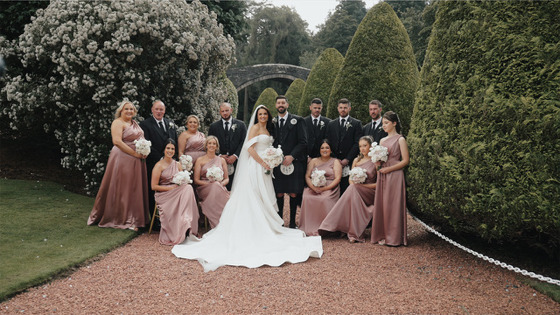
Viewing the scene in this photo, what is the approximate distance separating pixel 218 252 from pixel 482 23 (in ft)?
13.2

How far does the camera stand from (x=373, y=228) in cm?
584

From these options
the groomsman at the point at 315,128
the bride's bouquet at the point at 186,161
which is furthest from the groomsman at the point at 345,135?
the bride's bouquet at the point at 186,161

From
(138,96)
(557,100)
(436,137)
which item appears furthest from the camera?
(138,96)

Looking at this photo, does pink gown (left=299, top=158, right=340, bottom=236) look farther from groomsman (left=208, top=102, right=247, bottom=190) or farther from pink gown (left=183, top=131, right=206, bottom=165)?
pink gown (left=183, top=131, right=206, bottom=165)

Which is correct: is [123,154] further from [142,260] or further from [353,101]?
[353,101]

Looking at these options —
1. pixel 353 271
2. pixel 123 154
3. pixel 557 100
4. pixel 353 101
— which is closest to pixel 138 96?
pixel 123 154

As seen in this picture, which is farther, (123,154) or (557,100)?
(123,154)

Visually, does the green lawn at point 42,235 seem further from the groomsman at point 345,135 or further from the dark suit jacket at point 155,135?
the groomsman at point 345,135

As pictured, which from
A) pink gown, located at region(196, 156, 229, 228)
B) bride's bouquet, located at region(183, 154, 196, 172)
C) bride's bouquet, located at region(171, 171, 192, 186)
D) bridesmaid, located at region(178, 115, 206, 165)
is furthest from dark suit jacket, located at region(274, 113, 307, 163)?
bride's bouquet, located at region(171, 171, 192, 186)

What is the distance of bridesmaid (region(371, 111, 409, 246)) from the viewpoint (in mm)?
5629

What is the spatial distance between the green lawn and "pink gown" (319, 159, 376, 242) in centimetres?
303

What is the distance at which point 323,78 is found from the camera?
15.7m

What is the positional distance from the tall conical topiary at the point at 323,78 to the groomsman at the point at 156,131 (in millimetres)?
9392

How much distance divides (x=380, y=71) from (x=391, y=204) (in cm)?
483
